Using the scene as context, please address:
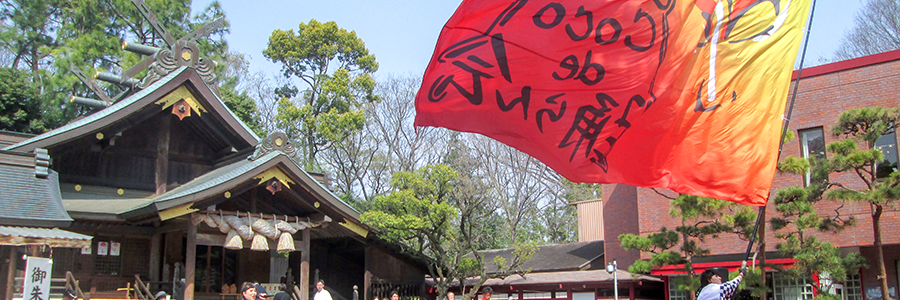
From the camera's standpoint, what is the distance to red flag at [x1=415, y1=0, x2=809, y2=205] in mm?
6836

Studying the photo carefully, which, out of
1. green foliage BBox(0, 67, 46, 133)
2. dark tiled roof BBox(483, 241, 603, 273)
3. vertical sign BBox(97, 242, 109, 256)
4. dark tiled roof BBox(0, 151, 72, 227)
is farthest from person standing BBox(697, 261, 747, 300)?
green foliage BBox(0, 67, 46, 133)

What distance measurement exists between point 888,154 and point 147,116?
19.2 meters

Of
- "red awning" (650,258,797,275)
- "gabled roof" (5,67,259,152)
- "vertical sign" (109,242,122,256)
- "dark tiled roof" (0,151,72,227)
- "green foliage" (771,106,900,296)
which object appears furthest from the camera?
"red awning" (650,258,797,275)

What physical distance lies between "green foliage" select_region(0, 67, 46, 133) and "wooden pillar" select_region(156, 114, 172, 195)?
16122mm

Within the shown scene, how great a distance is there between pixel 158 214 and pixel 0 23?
84.4 feet

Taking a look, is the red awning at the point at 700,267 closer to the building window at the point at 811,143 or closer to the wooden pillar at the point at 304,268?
the building window at the point at 811,143

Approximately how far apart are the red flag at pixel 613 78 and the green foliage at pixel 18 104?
29372 millimetres

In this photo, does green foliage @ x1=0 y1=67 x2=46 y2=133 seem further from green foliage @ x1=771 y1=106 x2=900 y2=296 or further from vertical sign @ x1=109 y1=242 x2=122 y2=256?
green foliage @ x1=771 y1=106 x2=900 y2=296

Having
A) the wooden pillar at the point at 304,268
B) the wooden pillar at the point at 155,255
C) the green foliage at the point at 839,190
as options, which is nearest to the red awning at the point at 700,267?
the green foliage at the point at 839,190

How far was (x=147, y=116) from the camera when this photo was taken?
1762 cm

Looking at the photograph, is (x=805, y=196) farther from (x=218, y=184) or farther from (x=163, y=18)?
(x=163, y=18)

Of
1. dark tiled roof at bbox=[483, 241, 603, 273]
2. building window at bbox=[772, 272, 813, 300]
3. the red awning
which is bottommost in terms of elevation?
building window at bbox=[772, 272, 813, 300]

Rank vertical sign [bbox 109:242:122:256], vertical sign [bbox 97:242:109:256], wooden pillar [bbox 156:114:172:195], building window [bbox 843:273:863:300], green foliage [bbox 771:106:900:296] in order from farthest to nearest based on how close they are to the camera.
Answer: building window [bbox 843:273:863:300] → wooden pillar [bbox 156:114:172:195] → vertical sign [bbox 109:242:122:256] → vertical sign [bbox 97:242:109:256] → green foliage [bbox 771:106:900:296]

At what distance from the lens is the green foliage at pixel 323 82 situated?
1303 inches
